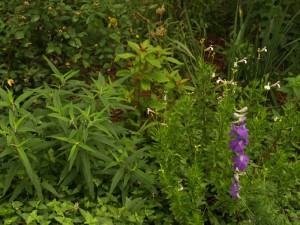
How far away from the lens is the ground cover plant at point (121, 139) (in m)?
3.07

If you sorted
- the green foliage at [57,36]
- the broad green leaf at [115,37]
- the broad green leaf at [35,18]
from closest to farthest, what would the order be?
the broad green leaf at [35,18], the green foliage at [57,36], the broad green leaf at [115,37]

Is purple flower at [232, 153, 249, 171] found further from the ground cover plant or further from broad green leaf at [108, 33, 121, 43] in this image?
broad green leaf at [108, 33, 121, 43]

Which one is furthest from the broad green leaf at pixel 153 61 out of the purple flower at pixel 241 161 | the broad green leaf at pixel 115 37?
the purple flower at pixel 241 161

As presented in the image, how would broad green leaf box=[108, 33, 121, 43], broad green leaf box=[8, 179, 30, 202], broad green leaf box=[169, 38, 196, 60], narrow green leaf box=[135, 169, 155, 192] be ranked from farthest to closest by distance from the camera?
broad green leaf box=[169, 38, 196, 60] → broad green leaf box=[108, 33, 121, 43] → narrow green leaf box=[135, 169, 155, 192] → broad green leaf box=[8, 179, 30, 202]

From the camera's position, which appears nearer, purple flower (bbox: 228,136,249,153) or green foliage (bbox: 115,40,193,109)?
purple flower (bbox: 228,136,249,153)

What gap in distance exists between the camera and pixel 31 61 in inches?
173

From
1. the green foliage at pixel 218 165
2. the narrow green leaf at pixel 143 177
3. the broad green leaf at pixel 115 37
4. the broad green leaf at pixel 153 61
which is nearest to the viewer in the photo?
the green foliage at pixel 218 165

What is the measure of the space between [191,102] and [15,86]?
5.35 ft

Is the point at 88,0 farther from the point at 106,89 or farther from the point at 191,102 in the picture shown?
the point at 191,102

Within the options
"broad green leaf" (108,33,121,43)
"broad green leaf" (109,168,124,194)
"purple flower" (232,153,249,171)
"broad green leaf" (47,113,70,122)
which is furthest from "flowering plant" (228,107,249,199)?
"broad green leaf" (108,33,121,43)

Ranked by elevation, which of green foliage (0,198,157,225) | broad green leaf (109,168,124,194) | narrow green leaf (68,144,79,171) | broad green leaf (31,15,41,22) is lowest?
green foliage (0,198,157,225)

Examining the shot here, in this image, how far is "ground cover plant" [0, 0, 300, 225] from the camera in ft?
10.1

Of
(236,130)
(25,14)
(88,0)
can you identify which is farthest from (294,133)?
(25,14)

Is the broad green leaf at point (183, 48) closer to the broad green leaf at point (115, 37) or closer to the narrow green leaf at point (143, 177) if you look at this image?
the broad green leaf at point (115, 37)
